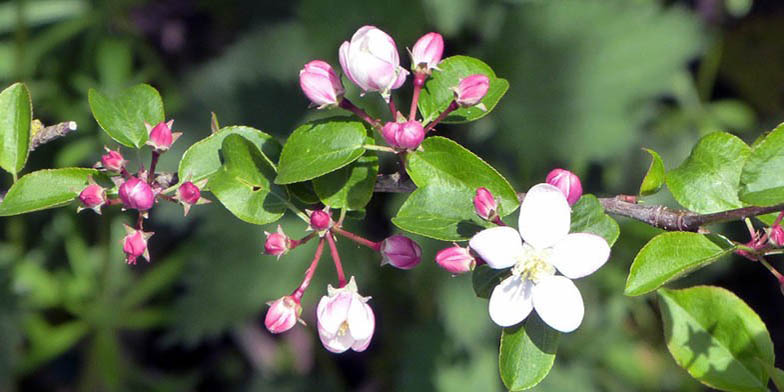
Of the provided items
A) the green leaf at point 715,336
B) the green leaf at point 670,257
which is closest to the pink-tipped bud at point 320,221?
the green leaf at point 670,257

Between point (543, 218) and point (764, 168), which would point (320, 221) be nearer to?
point (543, 218)

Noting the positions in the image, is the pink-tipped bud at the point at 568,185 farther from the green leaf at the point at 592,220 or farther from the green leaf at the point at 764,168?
the green leaf at the point at 764,168

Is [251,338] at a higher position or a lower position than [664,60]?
lower

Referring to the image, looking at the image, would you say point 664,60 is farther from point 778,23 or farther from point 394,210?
point 394,210

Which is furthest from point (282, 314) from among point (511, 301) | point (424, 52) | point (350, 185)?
point (424, 52)

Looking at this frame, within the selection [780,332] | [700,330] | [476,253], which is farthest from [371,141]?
[780,332]
